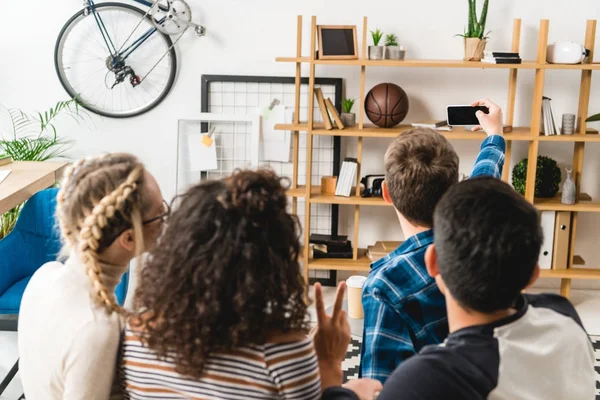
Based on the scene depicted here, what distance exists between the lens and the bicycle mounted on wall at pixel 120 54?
13.7 ft

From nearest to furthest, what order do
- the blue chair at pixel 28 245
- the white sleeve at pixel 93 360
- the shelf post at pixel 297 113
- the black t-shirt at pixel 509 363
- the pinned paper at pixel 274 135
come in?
the black t-shirt at pixel 509 363
the white sleeve at pixel 93 360
the blue chair at pixel 28 245
the shelf post at pixel 297 113
the pinned paper at pixel 274 135

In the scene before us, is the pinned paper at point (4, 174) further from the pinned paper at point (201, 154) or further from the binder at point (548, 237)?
the binder at point (548, 237)

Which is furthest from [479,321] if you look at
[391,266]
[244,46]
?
[244,46]

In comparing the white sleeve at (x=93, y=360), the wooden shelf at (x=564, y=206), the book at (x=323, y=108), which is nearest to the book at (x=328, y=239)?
the book at (x=323, y=108)

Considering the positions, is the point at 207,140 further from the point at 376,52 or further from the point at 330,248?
the point at 376,52

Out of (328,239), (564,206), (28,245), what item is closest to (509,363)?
(28,245)

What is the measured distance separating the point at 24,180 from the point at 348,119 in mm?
1820

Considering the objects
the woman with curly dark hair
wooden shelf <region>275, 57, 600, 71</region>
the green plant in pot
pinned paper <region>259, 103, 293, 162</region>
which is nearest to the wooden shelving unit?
wooden shelf <region>275, 57, 600, 71</region>

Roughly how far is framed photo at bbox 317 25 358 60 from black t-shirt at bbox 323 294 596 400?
292cm

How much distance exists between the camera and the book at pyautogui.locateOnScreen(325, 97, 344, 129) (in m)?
4.05

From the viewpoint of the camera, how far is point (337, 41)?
403cm

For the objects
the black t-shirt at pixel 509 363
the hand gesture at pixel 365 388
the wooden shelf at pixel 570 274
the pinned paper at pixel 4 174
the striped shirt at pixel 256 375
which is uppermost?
the pinned paper at pixel 4 174

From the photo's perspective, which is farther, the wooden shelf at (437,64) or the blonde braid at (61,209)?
the wooden shelf at (437,64)

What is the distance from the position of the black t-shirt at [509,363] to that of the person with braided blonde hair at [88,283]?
0.55 meters
